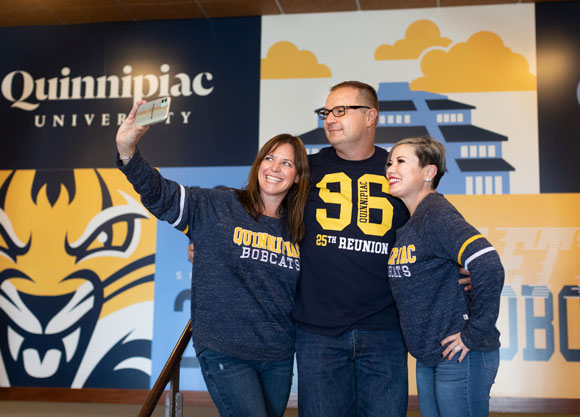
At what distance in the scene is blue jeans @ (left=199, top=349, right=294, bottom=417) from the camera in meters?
1.86

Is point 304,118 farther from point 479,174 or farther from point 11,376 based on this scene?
point 11,376

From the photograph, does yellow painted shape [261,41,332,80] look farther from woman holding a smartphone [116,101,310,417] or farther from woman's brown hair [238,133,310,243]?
woman holding a smartphone [116,101,310,417]

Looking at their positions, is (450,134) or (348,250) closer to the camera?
(348,250)

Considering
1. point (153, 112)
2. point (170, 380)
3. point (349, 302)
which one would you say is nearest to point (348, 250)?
point (349, 302)

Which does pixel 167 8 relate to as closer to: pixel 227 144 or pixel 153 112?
pixel 227 144

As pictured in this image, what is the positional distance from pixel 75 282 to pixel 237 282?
11.3ft

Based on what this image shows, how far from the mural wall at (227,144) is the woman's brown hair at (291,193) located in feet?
8.58

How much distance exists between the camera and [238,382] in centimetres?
186

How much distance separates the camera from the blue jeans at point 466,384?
1.77 metres

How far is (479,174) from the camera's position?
456 cm

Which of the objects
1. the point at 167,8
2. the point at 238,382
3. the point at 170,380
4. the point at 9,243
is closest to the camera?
the point at 238,382

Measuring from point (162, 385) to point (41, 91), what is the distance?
4172mm

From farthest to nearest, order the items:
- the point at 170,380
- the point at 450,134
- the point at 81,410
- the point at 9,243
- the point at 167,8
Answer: the point at 9,243 → the point at 167,8 → the point at 450,134 → the point at 81,410 → the point at 170,380

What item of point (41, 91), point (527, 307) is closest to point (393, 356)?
point (527, 307)
